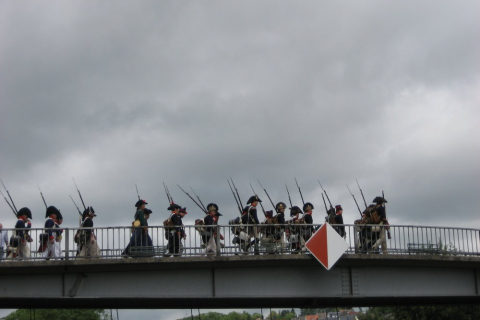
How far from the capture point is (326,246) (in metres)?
24.3

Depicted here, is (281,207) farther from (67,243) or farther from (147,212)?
(67,243)

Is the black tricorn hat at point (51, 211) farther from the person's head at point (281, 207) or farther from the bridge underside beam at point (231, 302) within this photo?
the person's head at point (281, 207)

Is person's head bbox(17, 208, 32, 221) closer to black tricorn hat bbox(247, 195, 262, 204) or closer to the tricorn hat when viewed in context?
black tricorn hat bbox(247, 195, 262, 204)

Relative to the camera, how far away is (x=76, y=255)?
2353cm

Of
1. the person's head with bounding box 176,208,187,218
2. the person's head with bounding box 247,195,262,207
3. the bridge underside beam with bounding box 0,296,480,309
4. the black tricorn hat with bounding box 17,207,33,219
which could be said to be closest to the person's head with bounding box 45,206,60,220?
the black tricorn hat with bounding box 17,207,33,219

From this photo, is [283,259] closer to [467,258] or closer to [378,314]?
[467,258]

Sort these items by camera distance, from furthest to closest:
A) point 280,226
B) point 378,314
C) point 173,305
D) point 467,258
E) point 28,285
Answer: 1. point 378,314
2. point 173,305
3. point 467,258
4. point 280,226
5. point 28,285

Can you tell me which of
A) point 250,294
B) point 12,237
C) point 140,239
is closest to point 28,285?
point 12,237

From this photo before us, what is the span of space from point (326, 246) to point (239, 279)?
2746 millimetres

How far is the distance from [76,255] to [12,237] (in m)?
1.86

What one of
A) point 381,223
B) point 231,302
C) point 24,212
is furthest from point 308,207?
point 24,212

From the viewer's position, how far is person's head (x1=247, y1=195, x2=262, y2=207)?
1056 inches

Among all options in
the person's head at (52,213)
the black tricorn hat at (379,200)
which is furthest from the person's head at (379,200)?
the person's head at (52,213)

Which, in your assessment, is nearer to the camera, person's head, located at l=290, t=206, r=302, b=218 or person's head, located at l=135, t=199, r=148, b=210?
person's head, located at l=135, t=199, r=148, b=210
